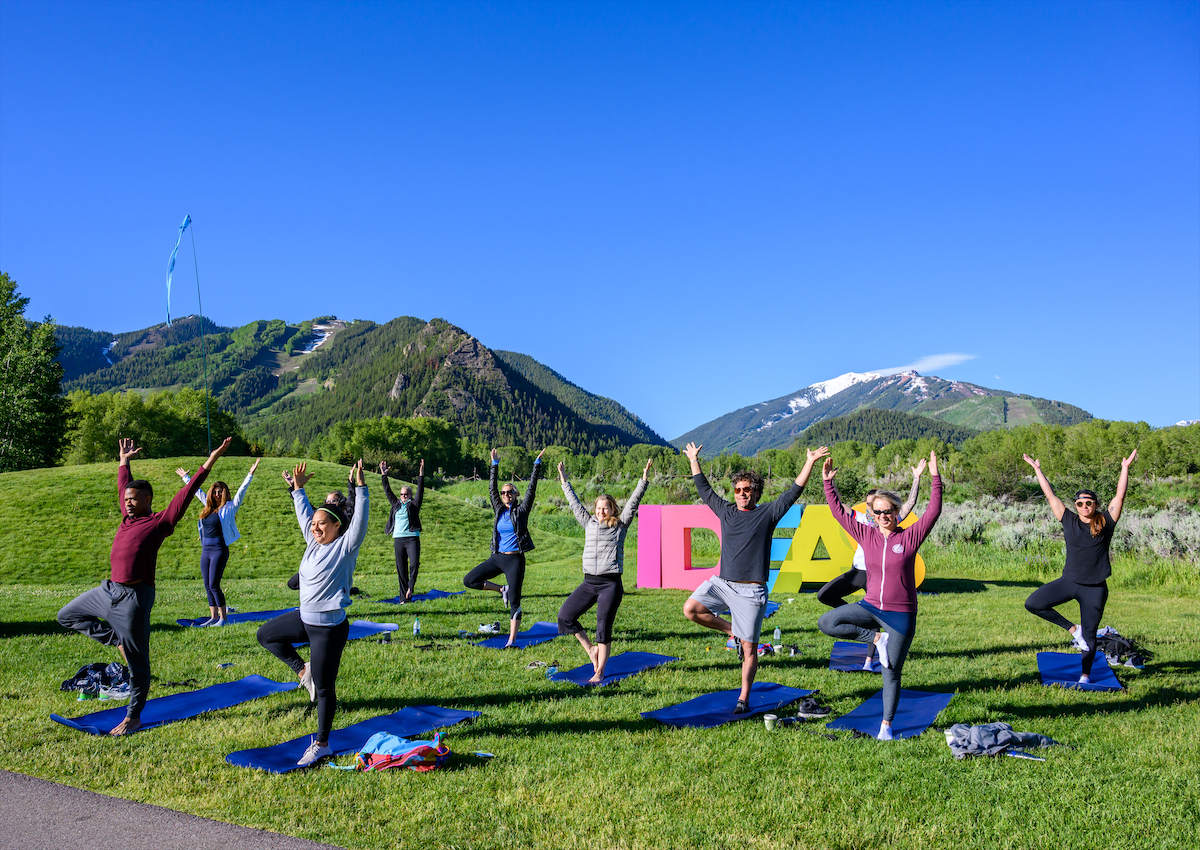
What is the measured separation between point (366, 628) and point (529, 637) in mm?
2885

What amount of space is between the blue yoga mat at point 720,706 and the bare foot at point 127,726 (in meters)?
4.80

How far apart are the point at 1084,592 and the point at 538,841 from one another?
7.56 meters

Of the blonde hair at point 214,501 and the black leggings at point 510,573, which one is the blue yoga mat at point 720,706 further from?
the blonde hair at point 214,501

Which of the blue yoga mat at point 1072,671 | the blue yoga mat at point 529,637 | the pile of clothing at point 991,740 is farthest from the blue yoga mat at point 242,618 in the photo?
the blue yoga mat at point 1072,671

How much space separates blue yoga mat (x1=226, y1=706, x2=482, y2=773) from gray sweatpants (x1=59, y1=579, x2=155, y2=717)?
1353mm

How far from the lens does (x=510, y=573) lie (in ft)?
36.1

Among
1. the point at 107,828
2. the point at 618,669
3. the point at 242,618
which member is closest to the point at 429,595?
the point at 242,618

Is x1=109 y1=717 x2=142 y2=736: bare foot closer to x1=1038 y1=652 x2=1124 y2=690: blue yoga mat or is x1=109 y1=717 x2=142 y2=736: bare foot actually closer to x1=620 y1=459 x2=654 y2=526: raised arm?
x1=620 y1=459 x2=654 y2=526: raised arm

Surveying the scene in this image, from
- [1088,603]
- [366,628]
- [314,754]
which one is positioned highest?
[1088,603]

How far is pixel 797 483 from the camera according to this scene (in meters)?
7.30

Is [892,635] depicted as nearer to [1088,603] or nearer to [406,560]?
[1088,603]

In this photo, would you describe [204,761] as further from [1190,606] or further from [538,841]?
[1190,606]

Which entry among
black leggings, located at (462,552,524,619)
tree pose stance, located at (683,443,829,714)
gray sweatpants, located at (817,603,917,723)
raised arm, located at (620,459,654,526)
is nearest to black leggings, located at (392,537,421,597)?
black leggings, located at (462,552,524,619)

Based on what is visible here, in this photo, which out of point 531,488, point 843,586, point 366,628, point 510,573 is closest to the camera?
point 843,586
